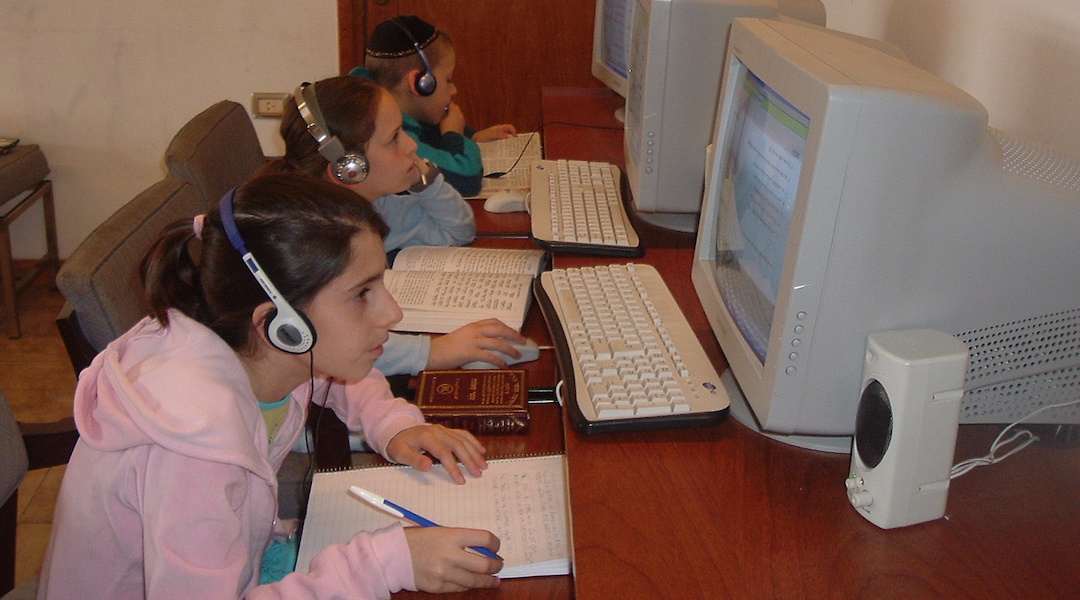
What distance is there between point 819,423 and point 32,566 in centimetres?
169

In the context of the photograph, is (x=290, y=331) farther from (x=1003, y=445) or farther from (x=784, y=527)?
(x=1003, y=445)

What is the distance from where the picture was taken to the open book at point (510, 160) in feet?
7.04

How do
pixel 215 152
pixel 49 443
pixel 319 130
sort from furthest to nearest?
pixel 215 152 < pixel 319 130 < pixel 49 443

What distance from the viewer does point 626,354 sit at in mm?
1106

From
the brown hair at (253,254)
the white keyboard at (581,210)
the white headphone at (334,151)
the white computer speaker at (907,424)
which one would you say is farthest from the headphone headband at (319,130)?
the white computer speaker at (907,424)

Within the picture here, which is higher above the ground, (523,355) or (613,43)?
(613,43)

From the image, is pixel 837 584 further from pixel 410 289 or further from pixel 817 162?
pixel 410 289

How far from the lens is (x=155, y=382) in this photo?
922mm

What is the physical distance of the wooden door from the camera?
3109mm

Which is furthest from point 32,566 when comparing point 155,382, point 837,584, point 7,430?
point 837,584

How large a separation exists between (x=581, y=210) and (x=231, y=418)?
85 centimetres

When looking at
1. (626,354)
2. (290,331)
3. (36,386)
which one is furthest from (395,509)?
(36,386)

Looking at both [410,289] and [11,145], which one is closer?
[410,289]

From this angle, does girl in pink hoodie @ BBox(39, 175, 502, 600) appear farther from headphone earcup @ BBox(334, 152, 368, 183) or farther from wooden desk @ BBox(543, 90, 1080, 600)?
headphone earcup @ BBox(334, 152, 368, 183)
